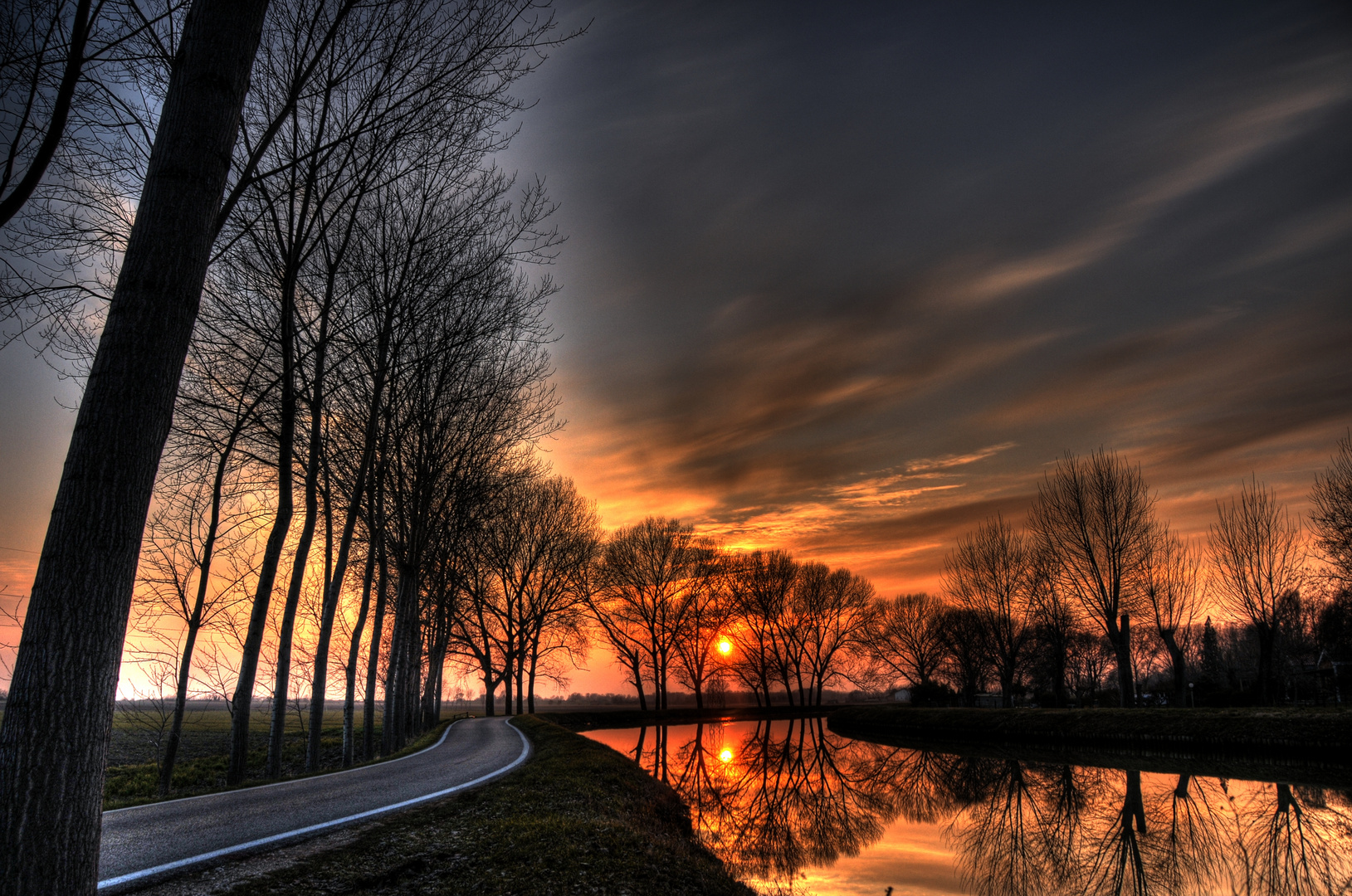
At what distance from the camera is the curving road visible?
19.9 ft

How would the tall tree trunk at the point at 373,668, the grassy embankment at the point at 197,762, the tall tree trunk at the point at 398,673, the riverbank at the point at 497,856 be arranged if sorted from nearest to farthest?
1. the riverbank at the point at 497,856
2. the grassy embankment at the point at 197,762
3. the tall tree trunk at the point at 373,668
4. the tall tree trunk at the point at 398,673

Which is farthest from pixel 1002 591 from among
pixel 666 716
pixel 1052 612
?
pixel 666 716

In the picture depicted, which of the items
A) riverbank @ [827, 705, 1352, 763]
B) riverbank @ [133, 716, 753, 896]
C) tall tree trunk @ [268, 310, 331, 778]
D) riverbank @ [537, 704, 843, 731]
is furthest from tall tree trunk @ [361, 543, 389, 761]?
riverbank @ [827, 705, 1352, 763]

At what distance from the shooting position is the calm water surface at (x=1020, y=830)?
12.0 metres

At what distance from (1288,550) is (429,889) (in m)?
44.6

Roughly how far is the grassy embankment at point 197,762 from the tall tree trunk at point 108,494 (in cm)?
813

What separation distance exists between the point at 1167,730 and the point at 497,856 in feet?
104

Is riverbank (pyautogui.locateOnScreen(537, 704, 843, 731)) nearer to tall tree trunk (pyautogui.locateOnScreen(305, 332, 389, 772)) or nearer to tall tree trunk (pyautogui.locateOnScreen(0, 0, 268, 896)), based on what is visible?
tall tree trunk (pyautogui.locateOnScreen(305, 332, 389, 772))

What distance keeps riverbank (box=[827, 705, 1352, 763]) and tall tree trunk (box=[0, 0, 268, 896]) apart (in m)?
32.9

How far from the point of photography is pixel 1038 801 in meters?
19.0

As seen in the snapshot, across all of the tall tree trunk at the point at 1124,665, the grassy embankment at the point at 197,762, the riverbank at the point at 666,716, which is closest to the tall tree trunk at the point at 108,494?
the grassy embankment at the point at 197,762

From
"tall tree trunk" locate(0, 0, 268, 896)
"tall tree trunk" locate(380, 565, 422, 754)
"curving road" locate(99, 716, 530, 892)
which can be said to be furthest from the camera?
"tall tree trunk" locate(380, 565, 422, 754)

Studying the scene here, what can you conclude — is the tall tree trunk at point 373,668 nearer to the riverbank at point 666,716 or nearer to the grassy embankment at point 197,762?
the grassy embankment at point 197,762

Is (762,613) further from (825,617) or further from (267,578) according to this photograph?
(267,578)
